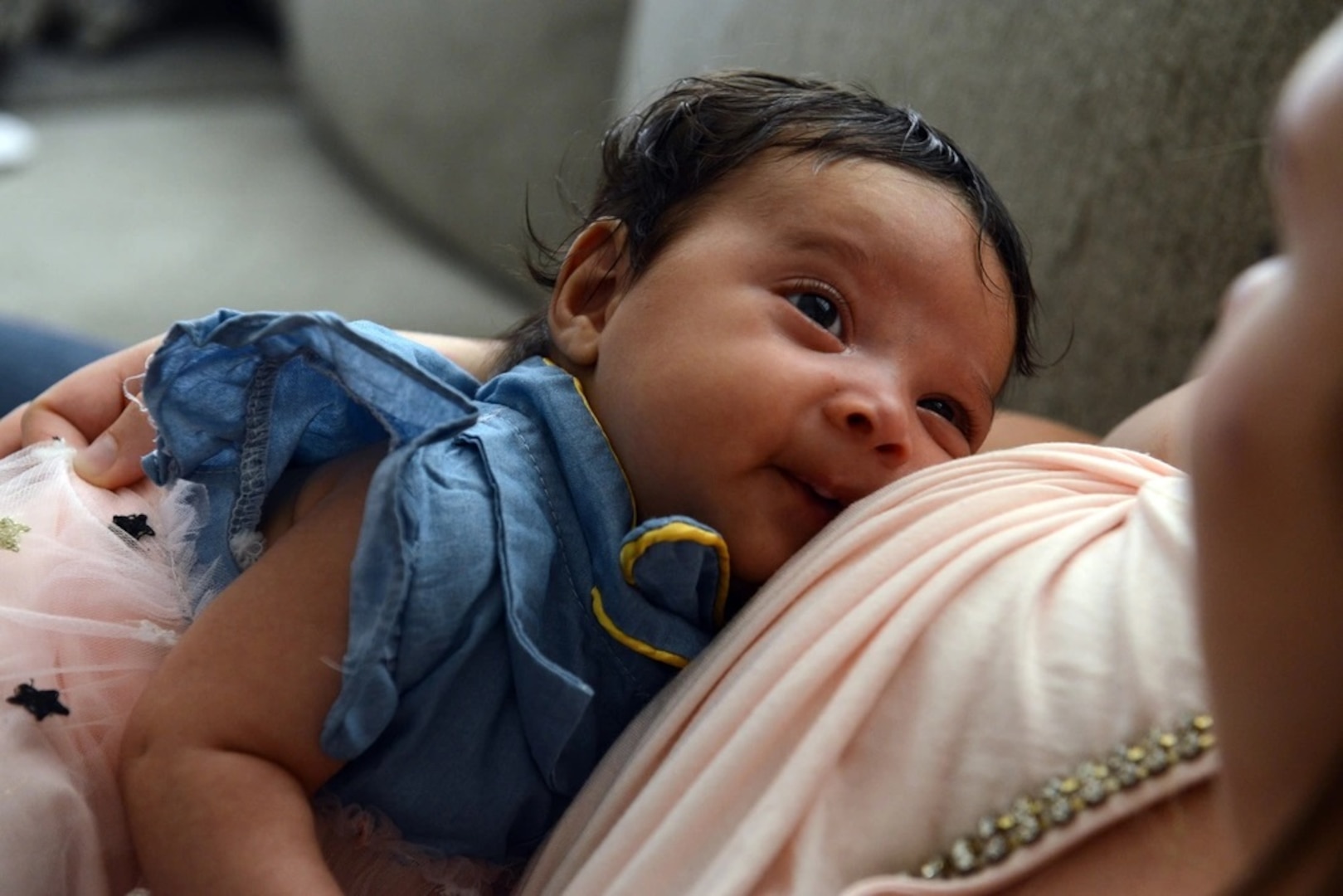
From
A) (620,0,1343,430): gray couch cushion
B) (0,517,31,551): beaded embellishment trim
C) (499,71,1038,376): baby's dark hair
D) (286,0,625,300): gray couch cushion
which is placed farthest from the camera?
(286,0,625,300): gray couch cushion

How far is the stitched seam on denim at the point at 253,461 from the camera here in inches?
26.0

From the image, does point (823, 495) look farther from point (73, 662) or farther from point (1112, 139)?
point (1112, 139)

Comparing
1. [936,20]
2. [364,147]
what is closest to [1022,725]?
[936,20]

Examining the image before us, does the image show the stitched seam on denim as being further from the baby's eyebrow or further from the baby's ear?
the baby's eyebrow

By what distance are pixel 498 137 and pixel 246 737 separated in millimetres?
1442

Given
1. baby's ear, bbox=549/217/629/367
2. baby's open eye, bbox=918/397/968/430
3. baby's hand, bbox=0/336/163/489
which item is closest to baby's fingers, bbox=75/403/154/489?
baby's hand, bbox=0/336/163/489

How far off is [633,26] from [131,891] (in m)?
1.32

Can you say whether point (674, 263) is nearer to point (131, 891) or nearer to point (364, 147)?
point (131, 891)

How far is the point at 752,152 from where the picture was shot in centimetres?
82

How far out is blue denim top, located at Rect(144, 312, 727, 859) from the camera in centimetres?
59

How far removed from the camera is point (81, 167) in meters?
2.00

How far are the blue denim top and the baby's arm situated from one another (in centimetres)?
3

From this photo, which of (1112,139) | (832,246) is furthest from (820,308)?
(1112,139)

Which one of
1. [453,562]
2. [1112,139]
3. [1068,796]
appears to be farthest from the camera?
[1112,139]
